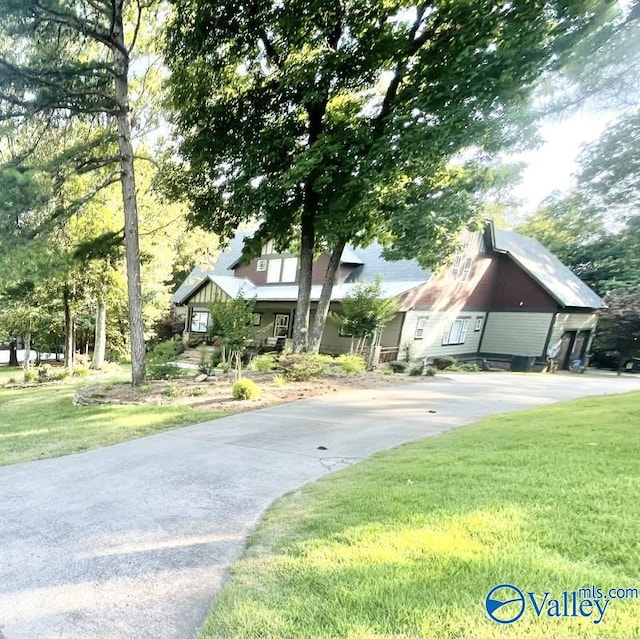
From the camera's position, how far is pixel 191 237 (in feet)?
63.1

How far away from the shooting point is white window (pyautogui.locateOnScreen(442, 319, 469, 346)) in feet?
71.2

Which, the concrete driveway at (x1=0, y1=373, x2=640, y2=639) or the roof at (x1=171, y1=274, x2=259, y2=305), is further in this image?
the roof at (x1=171, y1=274, x2=259, y2=305)

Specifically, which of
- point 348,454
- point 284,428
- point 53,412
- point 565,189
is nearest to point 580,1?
point 565,189

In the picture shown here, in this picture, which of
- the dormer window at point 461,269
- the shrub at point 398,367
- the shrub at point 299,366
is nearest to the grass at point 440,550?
the shrub at point 299,366

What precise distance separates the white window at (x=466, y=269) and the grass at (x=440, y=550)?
18.2m

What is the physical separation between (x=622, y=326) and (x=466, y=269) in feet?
30.0

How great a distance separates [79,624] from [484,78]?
9.55 meters

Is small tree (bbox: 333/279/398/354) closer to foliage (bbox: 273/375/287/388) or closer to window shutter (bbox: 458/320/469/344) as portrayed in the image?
foliage (bbox: 273/375/287/388)

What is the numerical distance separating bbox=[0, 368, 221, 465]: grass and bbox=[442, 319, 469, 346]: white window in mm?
16345

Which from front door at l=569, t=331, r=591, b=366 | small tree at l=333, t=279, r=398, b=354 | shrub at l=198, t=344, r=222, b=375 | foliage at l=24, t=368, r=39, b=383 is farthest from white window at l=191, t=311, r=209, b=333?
front door at l=569, t=331, r=591, b=366

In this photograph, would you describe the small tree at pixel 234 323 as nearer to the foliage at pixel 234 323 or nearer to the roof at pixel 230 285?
the foliage at pixel 234 323

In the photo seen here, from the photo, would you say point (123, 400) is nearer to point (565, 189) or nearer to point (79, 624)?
point (79, 624)

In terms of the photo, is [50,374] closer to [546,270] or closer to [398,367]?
[398,367]

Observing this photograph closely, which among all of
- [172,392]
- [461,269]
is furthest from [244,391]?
[461,269]
